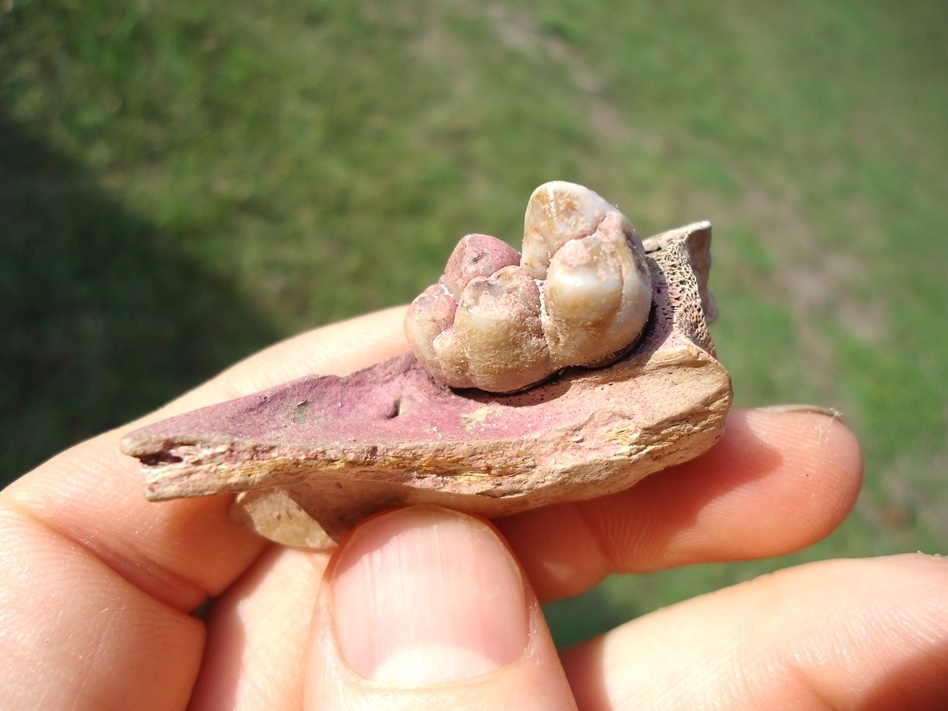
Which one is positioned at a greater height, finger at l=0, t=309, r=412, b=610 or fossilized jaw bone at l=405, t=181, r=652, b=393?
fossilized jaw bone at l=405, t=181, r=652, b=393

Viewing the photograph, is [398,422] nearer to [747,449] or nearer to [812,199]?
[747,449]

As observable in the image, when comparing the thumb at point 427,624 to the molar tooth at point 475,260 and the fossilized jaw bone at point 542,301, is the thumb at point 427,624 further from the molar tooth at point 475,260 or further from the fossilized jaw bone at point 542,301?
the molar tooth at point 475,260

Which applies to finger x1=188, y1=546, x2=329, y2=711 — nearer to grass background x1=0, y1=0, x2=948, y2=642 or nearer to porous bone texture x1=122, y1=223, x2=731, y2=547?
porous bone texture x1=122, y1=223, x2=731, y2=547

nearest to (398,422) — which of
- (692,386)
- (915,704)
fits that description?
(692,386)

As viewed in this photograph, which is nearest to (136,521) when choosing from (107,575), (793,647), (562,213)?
(107,575)

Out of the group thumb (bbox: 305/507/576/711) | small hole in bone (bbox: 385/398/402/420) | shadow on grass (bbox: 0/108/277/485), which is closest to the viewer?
thumb (bbox: 305/507/576/711)

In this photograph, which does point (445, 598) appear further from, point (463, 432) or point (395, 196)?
point (395, 196)

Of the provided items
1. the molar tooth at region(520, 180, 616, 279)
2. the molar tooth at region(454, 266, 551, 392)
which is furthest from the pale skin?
the molar tooth at region(520, 180, 616, 279)

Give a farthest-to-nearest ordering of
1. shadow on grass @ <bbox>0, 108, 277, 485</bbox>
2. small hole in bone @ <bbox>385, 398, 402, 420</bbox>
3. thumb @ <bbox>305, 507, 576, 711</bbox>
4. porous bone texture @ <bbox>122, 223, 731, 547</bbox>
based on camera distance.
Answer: shadow on grass @ <bbox>0, 108, 277, 485</bbox>, small hole in bone @ <bbox>385, 398, 402, 420</bbox>, thumb @ <bbox>305, 507, 576, 711</bbox>, porous bone texture @ <bbox>122, 223, 731, 547</bbox>
